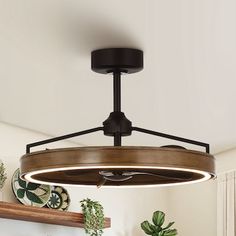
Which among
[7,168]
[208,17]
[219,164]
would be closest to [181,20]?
[208,17]

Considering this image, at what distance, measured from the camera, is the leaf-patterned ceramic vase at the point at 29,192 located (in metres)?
3.93

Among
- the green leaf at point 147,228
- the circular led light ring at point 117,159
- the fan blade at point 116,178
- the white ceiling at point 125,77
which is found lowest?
the green leaf at point 147,228

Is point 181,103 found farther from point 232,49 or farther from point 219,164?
point 219,164

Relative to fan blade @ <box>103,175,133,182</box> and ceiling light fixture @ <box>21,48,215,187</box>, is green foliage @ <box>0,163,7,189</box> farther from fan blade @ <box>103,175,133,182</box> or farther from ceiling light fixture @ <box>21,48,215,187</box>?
fan blade @ <box>103,175,133,182</box>

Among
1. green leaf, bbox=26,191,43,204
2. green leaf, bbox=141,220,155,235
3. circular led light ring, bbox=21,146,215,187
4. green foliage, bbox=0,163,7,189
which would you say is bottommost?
green leaf, bbox=141,220,155,235

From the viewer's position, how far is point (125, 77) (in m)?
2.98

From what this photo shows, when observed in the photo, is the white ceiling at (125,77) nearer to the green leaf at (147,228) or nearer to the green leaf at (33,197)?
the green leaf at (33,197)

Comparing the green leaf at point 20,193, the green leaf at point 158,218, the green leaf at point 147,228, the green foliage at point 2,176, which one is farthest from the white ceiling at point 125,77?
the green leaf at point 147,228

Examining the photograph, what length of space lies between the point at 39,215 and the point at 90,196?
0.81 meters

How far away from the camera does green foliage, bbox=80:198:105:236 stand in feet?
13.4

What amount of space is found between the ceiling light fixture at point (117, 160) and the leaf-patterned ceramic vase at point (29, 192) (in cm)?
152

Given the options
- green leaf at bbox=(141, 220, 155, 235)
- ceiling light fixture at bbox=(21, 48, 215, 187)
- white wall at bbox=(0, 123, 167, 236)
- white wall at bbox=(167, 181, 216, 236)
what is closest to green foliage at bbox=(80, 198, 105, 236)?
white wall at bbox=(0, 123, 167, 236)

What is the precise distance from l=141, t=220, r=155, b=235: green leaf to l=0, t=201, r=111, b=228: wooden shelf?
0.61 meters

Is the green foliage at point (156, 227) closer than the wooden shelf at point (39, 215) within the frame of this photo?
No
